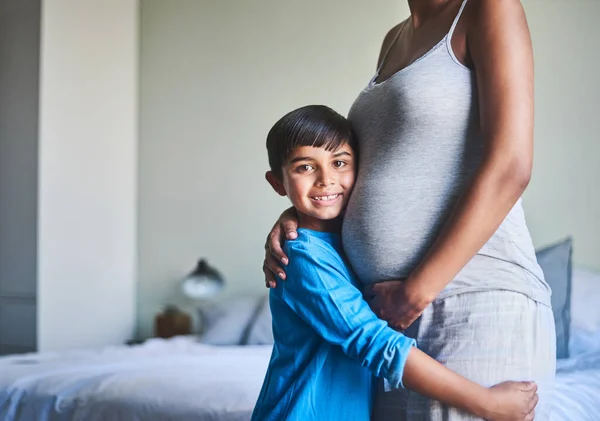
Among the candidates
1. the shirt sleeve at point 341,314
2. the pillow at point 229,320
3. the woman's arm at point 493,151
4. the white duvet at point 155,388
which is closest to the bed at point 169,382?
the white duvet at point 155,388

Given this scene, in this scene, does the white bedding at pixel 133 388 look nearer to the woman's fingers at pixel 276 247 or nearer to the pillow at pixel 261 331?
the pillow at pixel 261 331

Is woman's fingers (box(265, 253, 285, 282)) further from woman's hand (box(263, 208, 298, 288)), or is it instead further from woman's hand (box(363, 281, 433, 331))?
woman's hand (box(363, 281, 433, 331))

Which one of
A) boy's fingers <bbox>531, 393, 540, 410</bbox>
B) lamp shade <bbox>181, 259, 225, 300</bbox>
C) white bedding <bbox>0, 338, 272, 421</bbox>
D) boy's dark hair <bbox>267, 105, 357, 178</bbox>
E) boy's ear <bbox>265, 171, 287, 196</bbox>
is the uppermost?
boy's dark hair <bbox>267, 105, 357, 178</bbox>

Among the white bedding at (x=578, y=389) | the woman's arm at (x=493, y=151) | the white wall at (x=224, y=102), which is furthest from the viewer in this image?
the white wall at (x=224, y=102)

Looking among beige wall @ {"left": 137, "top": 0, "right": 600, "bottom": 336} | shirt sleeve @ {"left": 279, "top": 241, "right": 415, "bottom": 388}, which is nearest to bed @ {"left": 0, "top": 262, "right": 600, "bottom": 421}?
beige wall @ {"left": 137, "top": 0, "right": 600, "bottom": 336}

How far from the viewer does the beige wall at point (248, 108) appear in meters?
2.96

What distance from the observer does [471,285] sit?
96 cm

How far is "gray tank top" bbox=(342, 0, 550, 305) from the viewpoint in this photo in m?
0.97

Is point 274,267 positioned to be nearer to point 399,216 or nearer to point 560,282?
point 399,216

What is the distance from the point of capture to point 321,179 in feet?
3.65

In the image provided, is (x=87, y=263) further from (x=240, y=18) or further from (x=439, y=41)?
(x=439, y=41)

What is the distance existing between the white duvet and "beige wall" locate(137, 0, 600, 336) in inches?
33.7

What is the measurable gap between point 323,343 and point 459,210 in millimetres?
288

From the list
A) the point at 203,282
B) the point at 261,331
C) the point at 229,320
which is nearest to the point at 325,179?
the point at 261,331
